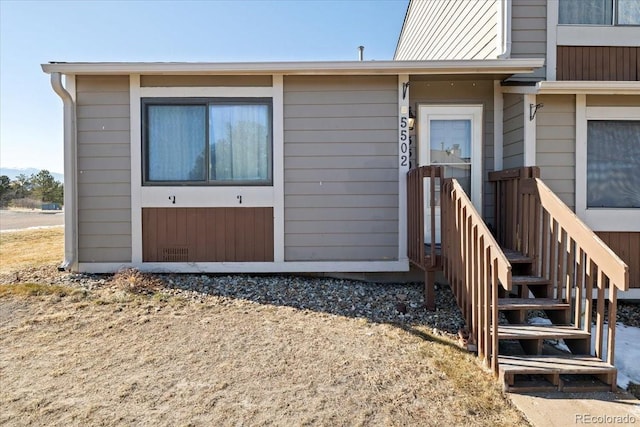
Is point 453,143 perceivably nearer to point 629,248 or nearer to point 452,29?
point 629,248

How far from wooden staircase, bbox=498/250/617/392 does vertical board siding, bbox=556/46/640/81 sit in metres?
2.74

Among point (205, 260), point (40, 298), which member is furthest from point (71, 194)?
point (205, 260)

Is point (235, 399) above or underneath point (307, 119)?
Answer: underneath

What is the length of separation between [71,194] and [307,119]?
3.06 meters

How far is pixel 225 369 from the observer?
2.58 m

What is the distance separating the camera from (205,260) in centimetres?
466

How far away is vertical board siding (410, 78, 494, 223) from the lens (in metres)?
4.68

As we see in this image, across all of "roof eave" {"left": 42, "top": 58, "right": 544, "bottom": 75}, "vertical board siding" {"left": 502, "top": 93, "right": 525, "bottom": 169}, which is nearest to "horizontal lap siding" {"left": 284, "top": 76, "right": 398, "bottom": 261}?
"roof eave" {"left": 42, "top": 58, "right": 544, "bottom": 75}

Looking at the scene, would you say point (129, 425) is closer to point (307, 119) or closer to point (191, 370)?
point (191, 370)

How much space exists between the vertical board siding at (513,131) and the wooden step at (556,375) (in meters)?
2.50

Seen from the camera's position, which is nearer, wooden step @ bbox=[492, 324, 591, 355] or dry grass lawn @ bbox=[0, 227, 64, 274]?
wooden step @ bbox=[492, 324, 591, 355]

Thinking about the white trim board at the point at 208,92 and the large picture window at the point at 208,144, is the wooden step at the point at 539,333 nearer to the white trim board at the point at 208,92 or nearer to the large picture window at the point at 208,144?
the large picture window at the point at 208,144

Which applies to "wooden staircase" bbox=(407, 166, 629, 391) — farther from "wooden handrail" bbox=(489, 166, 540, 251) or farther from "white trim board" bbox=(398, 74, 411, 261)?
"white trim board" bbox=(398, 74, 411, 261)

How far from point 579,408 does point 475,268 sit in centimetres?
103
